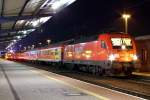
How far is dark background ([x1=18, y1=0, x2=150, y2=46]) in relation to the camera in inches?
2347

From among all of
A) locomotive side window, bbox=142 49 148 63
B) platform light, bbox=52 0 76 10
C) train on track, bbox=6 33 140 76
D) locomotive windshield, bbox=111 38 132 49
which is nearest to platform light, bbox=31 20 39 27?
platform light, bbox=52 0 76 10

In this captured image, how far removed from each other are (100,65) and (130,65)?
2478 millimetres

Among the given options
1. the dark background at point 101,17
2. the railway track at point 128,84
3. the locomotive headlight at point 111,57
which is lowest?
the railway track at point 128,84

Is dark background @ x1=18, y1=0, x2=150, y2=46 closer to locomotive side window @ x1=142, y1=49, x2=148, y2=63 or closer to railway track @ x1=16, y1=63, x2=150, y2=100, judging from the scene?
locomotive side window @ x1=142, y1=49, x2=148, y2=63

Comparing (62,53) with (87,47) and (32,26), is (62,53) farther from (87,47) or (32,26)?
(32,26)

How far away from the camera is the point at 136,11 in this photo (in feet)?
234

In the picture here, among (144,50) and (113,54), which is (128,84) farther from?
(144,50)

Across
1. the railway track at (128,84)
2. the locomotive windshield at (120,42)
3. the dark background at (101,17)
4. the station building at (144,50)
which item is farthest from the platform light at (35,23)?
the railway track at (128,84)

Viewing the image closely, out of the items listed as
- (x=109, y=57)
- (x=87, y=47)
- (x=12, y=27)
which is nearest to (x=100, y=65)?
(x=109, y=57)

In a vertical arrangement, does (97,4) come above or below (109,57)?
above

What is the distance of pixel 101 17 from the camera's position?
70750 millimetres

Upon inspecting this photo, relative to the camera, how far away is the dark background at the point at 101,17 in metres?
59.6

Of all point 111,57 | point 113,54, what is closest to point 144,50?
point 113,54

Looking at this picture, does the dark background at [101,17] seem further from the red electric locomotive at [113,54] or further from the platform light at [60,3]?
the red electric locomotive at [113,54]
